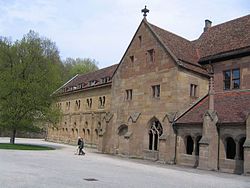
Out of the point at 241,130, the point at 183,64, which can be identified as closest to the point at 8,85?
the point at 183,64

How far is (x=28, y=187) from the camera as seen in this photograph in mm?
10984

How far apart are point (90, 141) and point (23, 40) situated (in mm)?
16443

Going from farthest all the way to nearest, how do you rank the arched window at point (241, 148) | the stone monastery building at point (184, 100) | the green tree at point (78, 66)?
the green tree at point (78, 66) → the stone monastery building at point (184, 100) → the arched window at point (241, 148)

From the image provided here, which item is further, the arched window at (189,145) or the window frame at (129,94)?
the window frame at (129,94)

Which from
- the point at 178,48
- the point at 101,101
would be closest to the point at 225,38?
the point at 178,48

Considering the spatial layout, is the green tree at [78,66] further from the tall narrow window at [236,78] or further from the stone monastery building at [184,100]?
the tall narrow window at [236,78]

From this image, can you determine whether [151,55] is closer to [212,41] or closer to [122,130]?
[212,41]

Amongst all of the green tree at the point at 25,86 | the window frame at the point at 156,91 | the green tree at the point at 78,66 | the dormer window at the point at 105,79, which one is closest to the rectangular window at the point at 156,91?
the window frame at the point at 156,91

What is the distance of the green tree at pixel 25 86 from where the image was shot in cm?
3494

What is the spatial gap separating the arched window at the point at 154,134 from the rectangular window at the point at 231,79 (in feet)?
20.9

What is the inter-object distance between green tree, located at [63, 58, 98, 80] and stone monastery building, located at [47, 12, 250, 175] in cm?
4692

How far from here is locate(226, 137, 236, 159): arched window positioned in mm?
21952

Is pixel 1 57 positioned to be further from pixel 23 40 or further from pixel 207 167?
pixel 207 167

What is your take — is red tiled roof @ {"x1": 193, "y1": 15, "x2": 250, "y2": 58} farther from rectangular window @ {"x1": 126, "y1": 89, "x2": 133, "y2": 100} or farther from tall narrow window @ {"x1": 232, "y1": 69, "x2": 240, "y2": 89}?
rectangular window @ {"x1": 126, "y1": 89, "x2": 133, "y2": 100}
